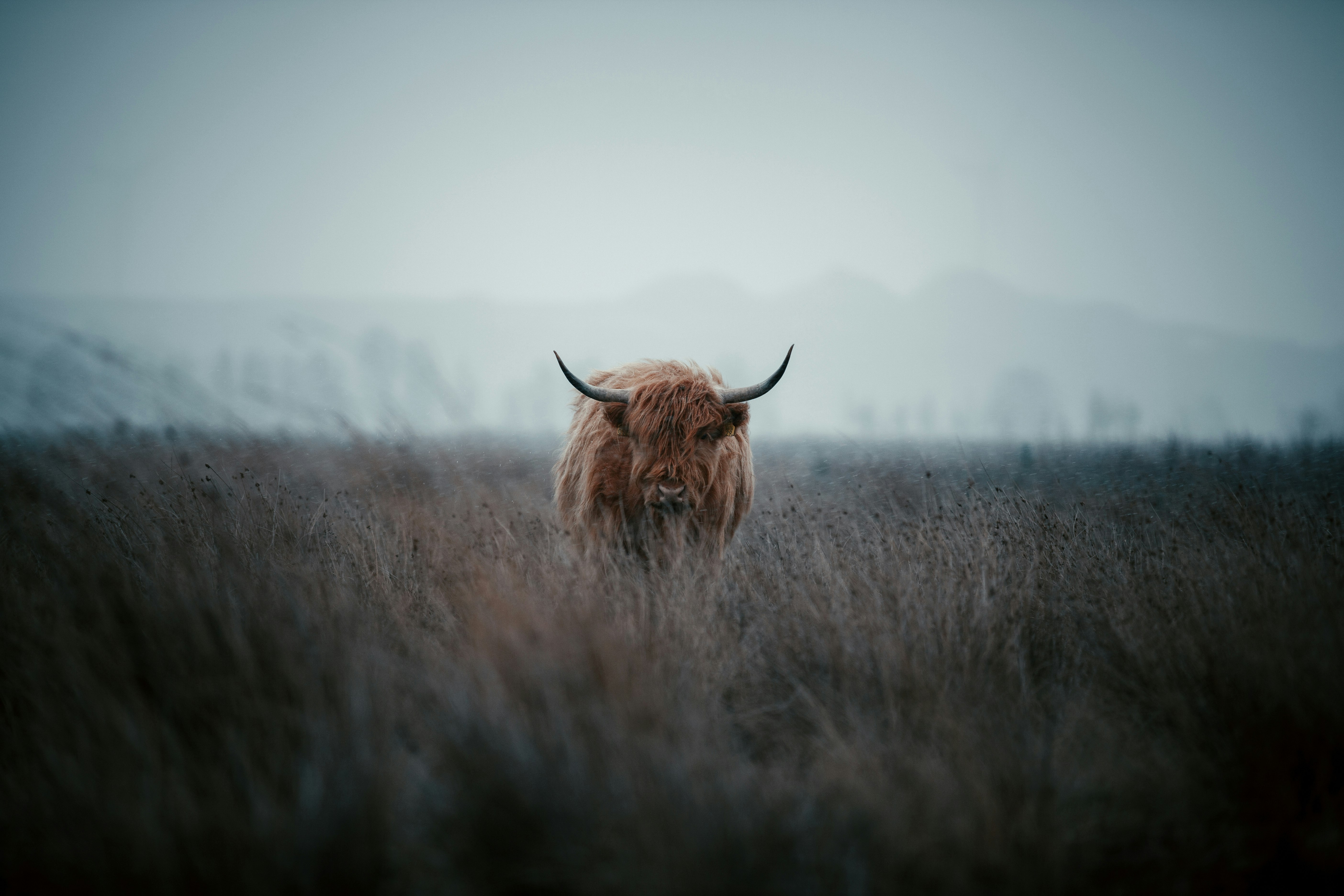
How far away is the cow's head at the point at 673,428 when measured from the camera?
177 inches

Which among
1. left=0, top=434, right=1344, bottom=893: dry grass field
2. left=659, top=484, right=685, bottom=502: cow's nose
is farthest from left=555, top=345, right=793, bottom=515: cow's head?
left=0, top=434, right=1344, bottom=893: dry grass field

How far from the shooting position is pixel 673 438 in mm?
4660

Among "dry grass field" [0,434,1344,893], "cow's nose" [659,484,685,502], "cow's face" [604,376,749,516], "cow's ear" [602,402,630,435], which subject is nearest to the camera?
"dry grass field" [0,434,1344,893]

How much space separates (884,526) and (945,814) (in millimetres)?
3218

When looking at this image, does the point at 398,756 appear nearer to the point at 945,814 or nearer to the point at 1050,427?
the point at 945,814

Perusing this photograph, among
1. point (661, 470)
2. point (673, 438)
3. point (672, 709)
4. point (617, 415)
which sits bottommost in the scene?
point (672, 709)

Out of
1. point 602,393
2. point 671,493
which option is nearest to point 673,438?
point 671,493

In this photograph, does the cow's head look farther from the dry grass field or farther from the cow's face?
the dry grass field

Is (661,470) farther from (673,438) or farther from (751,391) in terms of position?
(751,391)

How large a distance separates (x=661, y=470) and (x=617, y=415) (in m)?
0.72

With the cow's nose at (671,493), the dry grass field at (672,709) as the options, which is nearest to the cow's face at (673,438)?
the cow's nose at (671,493)

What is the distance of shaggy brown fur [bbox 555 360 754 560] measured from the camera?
14.8 ft

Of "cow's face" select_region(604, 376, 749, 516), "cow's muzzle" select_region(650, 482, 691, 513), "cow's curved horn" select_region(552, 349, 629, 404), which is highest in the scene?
"cow's curved horn" select_region(552, 349, 629, 404)

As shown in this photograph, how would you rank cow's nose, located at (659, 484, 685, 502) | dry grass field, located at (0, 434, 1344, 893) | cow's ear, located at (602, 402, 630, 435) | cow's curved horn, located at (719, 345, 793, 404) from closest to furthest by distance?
dry grass field, located at (0, 434, 1344, 893)
cow's nose, located at (659, 484, 685, 502)
cow's curved horn, located at (719, 345, 793, 404)
cow's ear, located at (602, 402, 630, 435)
